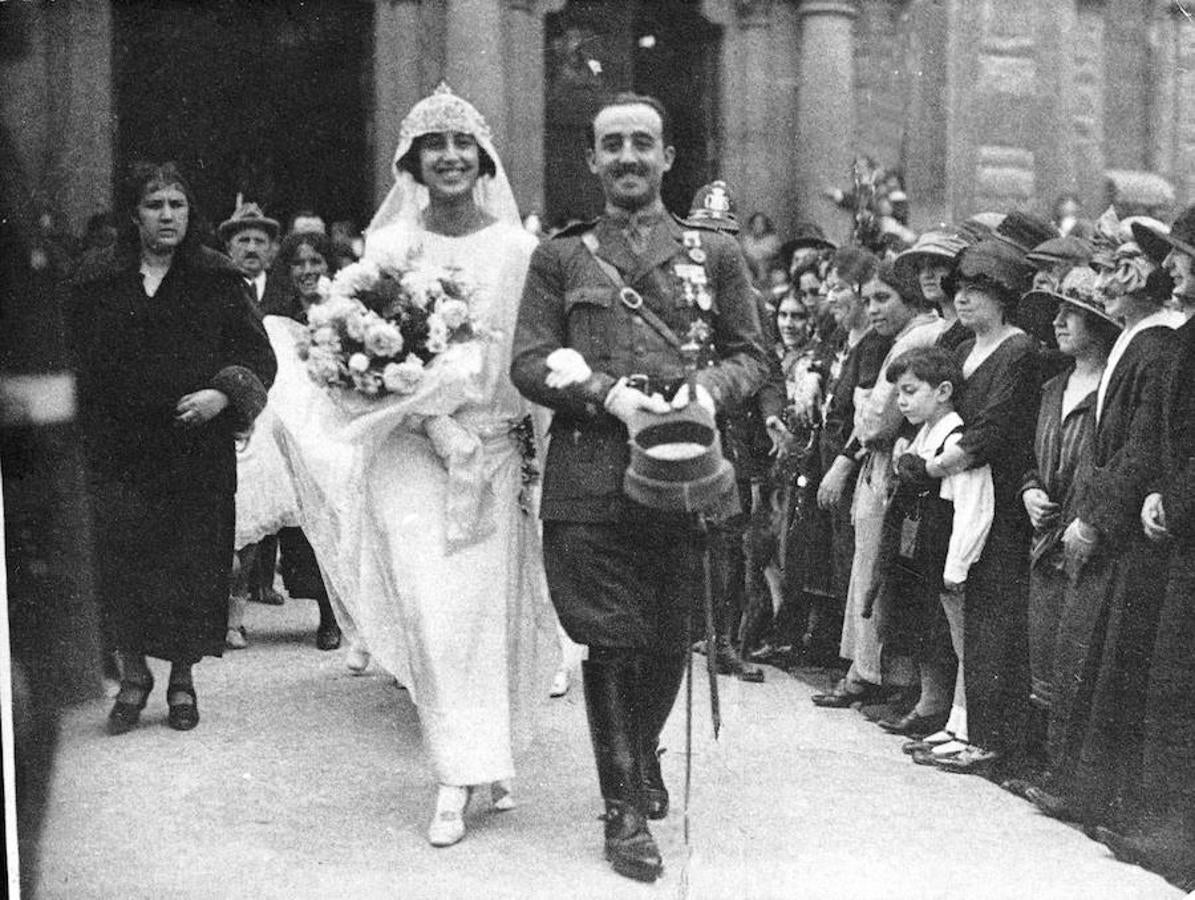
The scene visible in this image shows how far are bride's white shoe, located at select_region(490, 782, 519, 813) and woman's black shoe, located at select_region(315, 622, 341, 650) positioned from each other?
7.94 ft

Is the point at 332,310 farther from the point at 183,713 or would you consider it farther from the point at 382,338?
the point at 183,713

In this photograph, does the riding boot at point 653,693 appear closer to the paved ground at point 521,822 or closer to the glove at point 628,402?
the paved ground at point 521,822

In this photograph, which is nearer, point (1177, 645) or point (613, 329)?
point (1177, 645)

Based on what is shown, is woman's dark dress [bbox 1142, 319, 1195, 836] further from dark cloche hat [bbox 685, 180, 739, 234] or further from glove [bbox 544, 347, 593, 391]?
dark cloche hat [bbox 685, 180, 739, 234]

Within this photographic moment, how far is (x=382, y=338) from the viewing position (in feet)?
14.0

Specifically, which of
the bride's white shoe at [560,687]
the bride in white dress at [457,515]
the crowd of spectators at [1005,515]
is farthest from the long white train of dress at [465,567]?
the crowd of spectators at [1005,515]

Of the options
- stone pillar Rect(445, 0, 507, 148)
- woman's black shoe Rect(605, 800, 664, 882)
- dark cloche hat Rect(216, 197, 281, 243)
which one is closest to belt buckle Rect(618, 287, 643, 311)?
woman's black shoe Rect(605, 800, 664, 882)

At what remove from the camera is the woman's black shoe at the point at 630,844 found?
3.93 metres

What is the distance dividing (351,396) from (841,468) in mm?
2427

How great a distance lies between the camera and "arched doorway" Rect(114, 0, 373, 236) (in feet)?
28.3

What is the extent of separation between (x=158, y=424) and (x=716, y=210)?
240 cm

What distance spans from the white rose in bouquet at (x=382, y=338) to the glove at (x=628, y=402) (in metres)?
0.71

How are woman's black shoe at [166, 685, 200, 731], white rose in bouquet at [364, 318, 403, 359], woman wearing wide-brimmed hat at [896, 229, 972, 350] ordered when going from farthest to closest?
woman wearing wide-brimmed hat at [896, 229, 972, 350] → woman's black shoe at [166, 685, 200, 731] → white rose in bouquet at [364, 318, 403, 359]

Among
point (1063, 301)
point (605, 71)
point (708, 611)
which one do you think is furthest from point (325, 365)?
point (605, 71)
